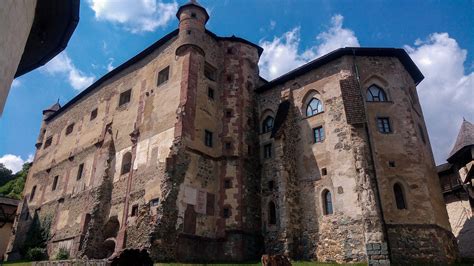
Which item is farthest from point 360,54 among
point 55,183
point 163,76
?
point 55,183

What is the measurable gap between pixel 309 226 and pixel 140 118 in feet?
49.7

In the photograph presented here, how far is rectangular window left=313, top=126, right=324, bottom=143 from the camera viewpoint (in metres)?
24.2

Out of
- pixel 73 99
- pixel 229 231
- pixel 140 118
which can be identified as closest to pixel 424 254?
pixel 229 231

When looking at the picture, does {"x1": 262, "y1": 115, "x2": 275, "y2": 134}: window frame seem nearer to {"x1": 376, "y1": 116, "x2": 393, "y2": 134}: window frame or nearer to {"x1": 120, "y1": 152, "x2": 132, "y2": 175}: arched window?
{"x1": 376, "y1": 116, "x2": 393, "y2": 134}: window frame

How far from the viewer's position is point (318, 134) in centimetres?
2448

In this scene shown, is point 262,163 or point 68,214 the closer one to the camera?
point 262,163

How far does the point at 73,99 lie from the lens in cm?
3844

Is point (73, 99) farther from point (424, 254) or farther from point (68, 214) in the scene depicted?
point (424, 254)

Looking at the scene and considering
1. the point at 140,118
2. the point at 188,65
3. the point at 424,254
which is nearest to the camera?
the point at 424,254

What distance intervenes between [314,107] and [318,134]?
2200mm

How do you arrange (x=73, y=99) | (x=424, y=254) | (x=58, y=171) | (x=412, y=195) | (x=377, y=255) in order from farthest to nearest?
(x=73, y=99) < (x=58, y=171) < (x=412, y=195) < (x=424, y=254) < (x=377, y=255)

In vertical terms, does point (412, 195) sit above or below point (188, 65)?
below

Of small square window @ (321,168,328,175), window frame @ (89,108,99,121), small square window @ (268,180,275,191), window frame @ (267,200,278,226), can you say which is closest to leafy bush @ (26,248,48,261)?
window frame @ (89,108,99,121)

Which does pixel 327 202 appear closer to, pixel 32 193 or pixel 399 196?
pixel 399 196
